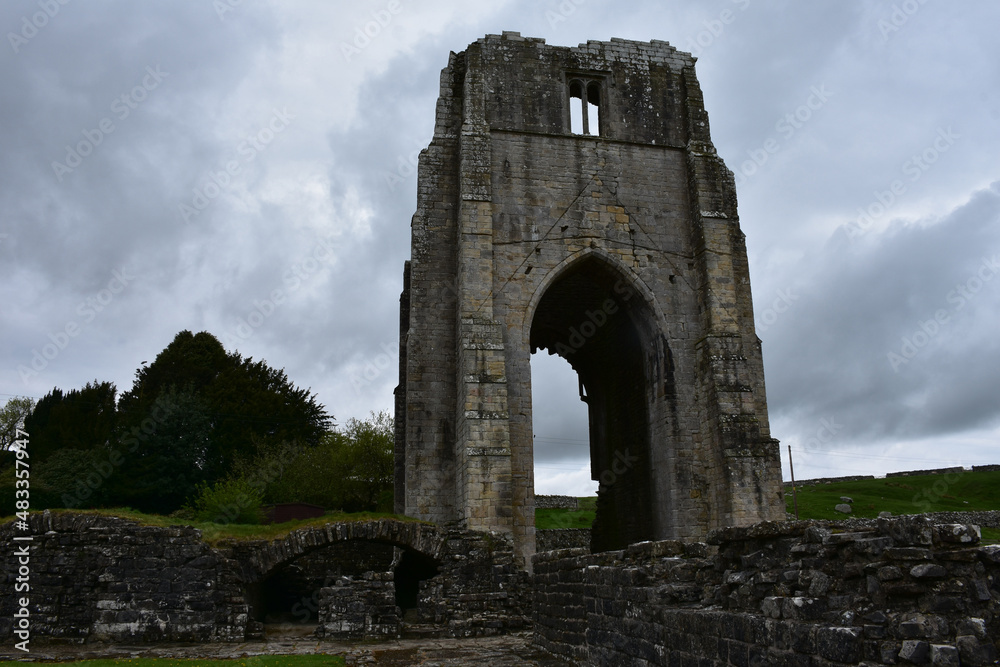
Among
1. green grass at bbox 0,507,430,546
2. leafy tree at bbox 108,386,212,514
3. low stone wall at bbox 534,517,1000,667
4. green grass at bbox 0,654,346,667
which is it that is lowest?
green grass at bbox 0,654,346,667

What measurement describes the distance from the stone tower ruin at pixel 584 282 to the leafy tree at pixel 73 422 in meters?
20.0

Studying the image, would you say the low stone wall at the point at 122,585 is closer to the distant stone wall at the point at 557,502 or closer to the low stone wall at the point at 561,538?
the low stone wall at the point at 561,538

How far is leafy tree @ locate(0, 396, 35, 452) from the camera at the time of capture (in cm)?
4297

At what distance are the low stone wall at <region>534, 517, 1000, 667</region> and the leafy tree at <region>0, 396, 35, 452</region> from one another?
1796 inches

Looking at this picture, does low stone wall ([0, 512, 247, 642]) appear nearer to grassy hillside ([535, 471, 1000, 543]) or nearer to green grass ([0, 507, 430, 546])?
green grass ([0, 507, 430, 546])

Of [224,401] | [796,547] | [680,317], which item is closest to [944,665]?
[796,547]

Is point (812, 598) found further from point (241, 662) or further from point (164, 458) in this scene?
point (164, 458)

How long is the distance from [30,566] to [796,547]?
11.5 metres

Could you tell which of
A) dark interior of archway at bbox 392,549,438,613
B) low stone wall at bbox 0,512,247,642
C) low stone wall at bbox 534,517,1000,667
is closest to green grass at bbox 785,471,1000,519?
dark interior of archway at bbox 392,549,438,613

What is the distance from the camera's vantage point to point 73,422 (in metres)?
32.8

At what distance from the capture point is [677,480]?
1641cm

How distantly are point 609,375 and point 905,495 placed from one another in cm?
1802

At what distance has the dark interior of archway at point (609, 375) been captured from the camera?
18625 millimetres

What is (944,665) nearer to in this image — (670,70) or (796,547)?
(796,547)
